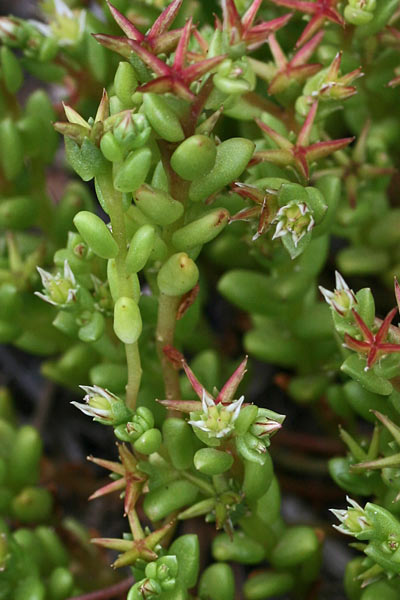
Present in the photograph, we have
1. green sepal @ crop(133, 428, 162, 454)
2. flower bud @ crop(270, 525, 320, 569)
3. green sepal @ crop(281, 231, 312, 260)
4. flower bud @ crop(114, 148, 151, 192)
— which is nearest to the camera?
flower bud @ crop(114, 148, 151, 192)

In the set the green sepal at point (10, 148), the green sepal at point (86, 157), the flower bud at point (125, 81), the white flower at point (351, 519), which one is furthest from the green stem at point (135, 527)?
the green sepal at point (10, 148)

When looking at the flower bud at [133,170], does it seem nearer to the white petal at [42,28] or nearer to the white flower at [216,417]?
the white flower at [216,417]

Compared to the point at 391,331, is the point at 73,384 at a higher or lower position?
lower

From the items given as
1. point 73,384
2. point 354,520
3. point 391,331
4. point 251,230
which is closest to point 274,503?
point 354,520

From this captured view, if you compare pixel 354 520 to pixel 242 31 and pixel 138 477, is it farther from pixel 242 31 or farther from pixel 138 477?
pixel 242 31

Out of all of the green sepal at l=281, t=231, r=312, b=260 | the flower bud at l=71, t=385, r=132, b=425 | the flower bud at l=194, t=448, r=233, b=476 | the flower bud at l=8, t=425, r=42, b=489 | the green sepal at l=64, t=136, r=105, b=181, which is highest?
the green sepal at l=64, t=136, r=105, b=181

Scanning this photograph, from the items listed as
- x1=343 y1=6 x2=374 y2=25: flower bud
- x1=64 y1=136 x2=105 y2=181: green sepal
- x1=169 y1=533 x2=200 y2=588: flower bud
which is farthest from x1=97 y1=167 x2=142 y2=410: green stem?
x1=343 y1=6 x2=374 y2=25: flower bud

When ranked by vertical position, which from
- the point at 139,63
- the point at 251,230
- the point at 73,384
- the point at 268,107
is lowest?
the point at 73,384

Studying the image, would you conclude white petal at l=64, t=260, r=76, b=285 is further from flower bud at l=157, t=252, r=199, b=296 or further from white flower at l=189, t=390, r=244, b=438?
white flower at l=189, t=390, r=244, b=438
